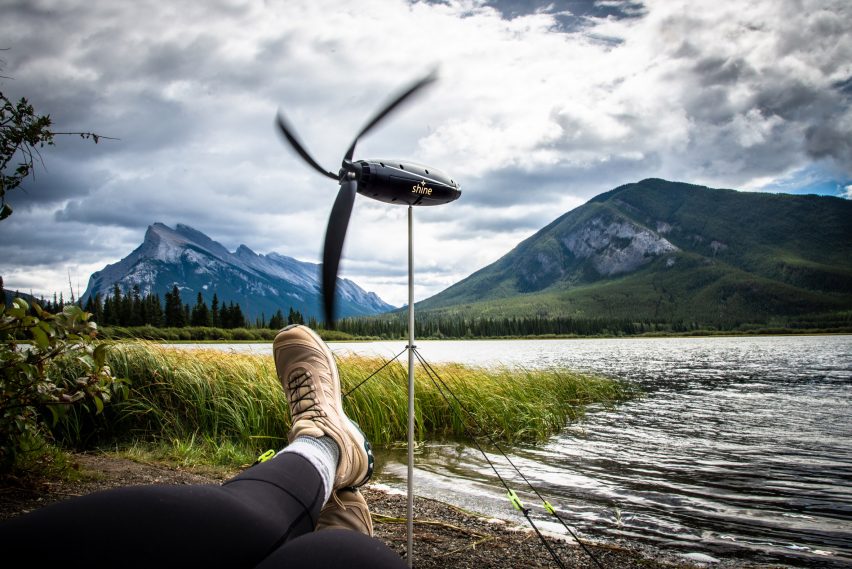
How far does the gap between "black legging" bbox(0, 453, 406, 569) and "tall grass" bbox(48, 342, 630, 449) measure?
3.83m

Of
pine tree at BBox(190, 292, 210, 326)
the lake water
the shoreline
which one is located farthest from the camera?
pine tree at BBox(190, 292, 210, 326)

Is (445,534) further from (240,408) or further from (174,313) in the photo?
(174,313)

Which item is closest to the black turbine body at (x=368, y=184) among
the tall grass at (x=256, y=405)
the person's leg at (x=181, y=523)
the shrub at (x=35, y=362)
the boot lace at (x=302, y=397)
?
the boot lace at (x=302, y=397)

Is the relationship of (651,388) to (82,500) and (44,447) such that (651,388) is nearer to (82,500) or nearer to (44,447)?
(44,447)

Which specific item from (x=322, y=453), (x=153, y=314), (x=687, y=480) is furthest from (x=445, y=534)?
(x=153, y=314)

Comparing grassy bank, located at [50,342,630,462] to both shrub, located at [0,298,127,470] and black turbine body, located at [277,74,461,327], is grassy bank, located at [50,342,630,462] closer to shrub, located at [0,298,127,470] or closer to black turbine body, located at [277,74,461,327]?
shrub, located at [0,298,127,470]

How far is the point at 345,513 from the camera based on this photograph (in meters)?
2.58

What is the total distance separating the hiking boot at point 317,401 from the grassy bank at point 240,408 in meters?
2.91

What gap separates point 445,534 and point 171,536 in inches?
104

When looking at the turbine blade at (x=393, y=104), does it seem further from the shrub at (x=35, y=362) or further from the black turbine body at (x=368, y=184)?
the shrub at (x=35, y=362)

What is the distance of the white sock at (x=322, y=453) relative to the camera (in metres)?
2.25

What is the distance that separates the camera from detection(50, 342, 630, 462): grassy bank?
6790mm

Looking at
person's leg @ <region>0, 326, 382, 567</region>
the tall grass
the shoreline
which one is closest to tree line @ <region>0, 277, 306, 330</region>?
the tall grass

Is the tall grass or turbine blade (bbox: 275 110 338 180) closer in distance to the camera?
turbine blade (bbox: 275 110 338 180)
